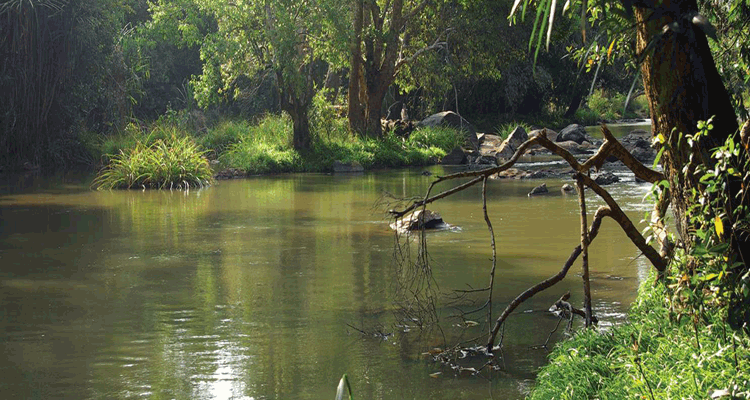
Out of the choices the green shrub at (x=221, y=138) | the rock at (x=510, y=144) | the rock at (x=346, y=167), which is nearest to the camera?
the rock at (x=346, y=167)

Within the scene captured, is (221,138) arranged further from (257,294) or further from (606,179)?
(257,294)

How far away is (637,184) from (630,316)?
14.6 meters

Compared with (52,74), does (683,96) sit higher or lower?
lower

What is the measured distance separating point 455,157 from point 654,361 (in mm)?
22036

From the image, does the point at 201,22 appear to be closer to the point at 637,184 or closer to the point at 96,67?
the point at 96,67

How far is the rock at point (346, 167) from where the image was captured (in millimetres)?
25203

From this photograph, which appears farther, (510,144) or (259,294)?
(510,144)

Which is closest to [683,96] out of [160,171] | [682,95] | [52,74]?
[682,95]

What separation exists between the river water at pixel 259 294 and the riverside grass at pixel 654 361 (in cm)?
68

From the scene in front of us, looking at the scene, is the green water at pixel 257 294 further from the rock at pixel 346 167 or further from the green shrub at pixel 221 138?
the green shrub at pixel 221 138

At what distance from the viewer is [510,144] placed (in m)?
30.7

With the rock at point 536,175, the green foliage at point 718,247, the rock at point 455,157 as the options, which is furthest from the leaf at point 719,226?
the rock at point 455,157

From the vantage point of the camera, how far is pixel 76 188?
2125 cm

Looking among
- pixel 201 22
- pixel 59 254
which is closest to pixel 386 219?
pixel 59 254
